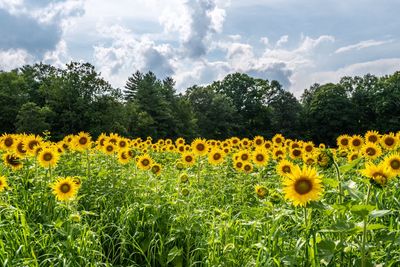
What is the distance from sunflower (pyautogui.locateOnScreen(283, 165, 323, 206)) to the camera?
3.03 metres

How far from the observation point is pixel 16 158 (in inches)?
223

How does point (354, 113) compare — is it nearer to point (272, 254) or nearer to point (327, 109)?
point (327, 109)

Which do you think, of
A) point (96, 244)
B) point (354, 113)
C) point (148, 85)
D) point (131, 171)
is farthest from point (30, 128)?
point (354, 113)

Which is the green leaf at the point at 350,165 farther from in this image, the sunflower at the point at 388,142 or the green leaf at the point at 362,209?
the sunflower at the point at 388,142

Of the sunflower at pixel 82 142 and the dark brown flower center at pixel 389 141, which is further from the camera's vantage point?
the dark brown flower center at pixel 389 141

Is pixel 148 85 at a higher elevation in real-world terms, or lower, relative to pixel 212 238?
higher

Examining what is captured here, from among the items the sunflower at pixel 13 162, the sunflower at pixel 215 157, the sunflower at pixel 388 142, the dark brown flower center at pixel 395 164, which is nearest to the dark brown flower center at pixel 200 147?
the sunflower at pixel 215 157

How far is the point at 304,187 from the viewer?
3049mm

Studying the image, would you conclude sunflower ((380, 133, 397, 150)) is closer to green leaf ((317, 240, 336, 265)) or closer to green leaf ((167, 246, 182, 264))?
green leaf ((167, 246, 182, 264))

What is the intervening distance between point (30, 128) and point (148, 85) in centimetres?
1604

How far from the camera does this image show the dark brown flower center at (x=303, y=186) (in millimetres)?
3043

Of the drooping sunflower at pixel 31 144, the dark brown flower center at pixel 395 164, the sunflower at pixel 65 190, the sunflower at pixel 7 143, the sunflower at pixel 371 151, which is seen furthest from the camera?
the sunflower at pixel 7 143

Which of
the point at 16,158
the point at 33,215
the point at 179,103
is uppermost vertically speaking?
the point at 179,103

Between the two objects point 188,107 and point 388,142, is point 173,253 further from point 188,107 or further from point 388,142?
point 188,107
